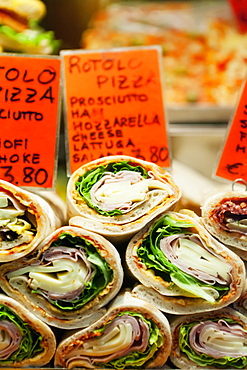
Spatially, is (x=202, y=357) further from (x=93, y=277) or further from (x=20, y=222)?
(x=20, y=222)

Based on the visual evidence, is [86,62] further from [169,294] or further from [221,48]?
[221,48]

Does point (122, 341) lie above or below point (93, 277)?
below

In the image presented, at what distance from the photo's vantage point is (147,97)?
1.99 m

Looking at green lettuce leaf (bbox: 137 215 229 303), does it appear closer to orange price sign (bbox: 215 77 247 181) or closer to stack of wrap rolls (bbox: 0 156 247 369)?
stack of wrap rolls (bbox: 0 156 247 369)

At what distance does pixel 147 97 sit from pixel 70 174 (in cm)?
51

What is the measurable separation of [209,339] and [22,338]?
0.71m

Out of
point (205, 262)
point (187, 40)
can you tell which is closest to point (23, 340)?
point (205, 262)

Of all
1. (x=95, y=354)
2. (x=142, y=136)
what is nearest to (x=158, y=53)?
(x=142, y=136)

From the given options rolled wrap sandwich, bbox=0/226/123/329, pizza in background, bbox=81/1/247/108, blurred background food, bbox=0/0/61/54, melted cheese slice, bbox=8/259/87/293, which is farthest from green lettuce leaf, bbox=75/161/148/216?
pizza in background, bbox=81/1/247/108

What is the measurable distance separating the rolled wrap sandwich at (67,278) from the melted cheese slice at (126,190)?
16 centimetres

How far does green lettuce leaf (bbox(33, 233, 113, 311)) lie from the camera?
156 cm

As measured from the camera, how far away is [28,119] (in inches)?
70.6

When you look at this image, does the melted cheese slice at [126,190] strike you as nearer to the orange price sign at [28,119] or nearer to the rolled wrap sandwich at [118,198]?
the rolled wrap sandwich at [118,198]

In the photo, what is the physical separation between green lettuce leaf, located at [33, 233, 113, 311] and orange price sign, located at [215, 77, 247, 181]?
0.67m
